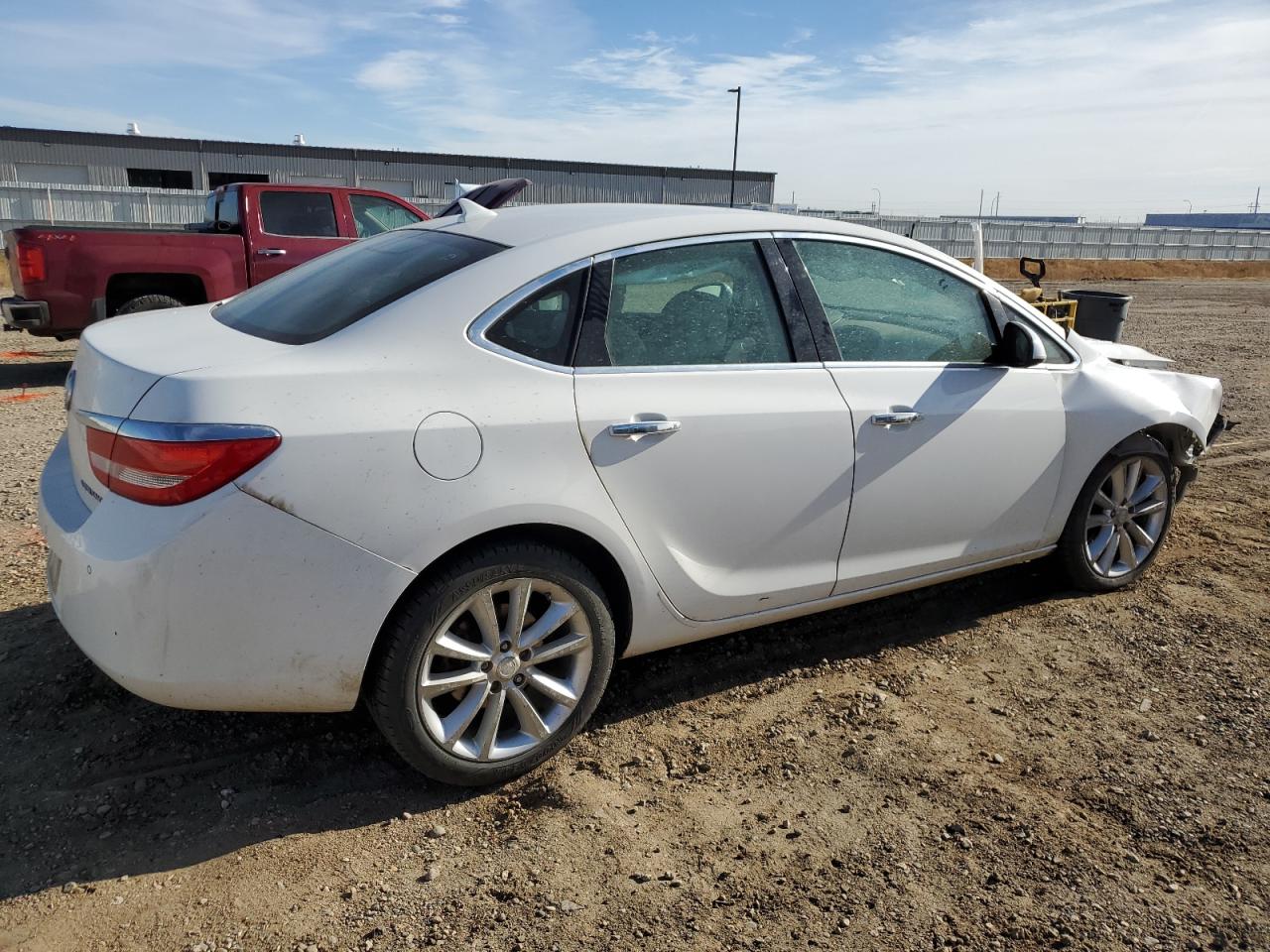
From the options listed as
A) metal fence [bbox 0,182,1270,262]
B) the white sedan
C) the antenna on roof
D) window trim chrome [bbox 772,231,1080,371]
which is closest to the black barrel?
window trim chrome [bbox 772,231,1080,371]

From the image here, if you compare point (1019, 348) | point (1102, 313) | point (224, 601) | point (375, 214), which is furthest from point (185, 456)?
point (375, 214)

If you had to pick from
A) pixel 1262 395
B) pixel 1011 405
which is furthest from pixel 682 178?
pixel 1011 405

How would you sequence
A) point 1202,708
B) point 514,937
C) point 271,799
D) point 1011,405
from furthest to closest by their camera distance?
point 1011,405
point 1202,708
point 271,799
point 514,937

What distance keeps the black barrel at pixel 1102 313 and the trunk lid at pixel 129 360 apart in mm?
7818

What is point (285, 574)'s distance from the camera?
254 cm

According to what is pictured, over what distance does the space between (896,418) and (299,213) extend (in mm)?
8434

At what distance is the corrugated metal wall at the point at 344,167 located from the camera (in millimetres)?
35250

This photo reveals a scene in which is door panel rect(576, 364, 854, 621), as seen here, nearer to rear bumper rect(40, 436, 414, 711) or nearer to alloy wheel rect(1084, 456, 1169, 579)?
rear bumper rect(40, 436, 414, 711)

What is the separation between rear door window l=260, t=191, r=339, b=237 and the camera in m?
10.1

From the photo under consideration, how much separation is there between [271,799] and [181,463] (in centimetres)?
111

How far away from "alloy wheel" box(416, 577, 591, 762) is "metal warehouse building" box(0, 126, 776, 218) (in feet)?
108

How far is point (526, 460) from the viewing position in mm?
2797

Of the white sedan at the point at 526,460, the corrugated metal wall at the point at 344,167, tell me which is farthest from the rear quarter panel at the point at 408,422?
the corrugated metal wall at the point at 344,167

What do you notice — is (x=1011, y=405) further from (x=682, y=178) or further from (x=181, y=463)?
(x=682, y=178)
